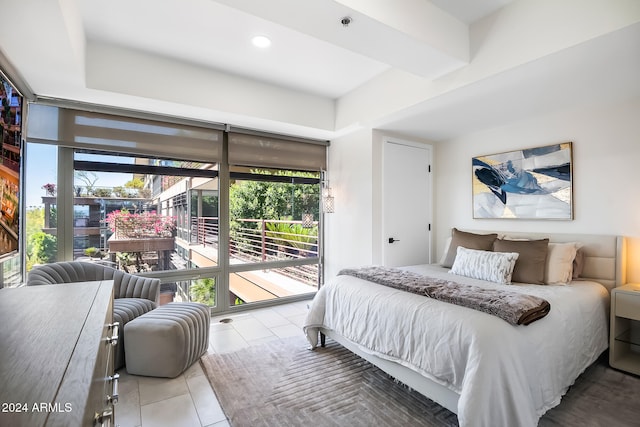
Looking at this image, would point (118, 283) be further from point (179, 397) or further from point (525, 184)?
point (525, 184)

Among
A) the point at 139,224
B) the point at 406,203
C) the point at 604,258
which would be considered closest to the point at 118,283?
the point at 139,224

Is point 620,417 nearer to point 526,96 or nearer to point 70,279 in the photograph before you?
point 526,96

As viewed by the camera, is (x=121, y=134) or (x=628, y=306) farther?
(x=121, y=134)

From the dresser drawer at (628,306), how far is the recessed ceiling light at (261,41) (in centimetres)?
354

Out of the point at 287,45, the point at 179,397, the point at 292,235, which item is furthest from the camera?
the point at 292,235

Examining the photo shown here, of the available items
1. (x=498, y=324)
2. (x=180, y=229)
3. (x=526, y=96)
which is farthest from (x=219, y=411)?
(x=526, y=96)

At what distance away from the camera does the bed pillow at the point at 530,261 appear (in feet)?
8.94

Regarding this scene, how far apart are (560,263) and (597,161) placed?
1073mm

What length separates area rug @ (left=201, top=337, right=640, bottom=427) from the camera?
75.1 inches

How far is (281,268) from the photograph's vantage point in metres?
4.37

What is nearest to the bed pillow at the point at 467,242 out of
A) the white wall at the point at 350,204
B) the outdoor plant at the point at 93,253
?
the white wall at the point at 350,204

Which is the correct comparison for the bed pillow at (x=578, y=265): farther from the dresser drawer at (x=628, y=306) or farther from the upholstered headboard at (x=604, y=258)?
the dresser drawer at (x=628, y=306)

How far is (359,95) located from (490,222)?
7.21 feet

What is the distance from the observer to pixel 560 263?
274cm
